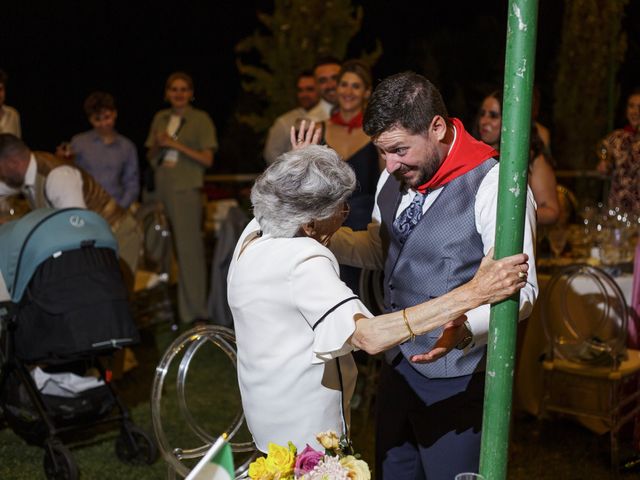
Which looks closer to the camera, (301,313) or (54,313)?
(301,313)

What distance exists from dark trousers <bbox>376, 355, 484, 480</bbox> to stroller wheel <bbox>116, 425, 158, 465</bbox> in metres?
1.94

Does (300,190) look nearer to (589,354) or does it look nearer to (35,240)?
(35,240)

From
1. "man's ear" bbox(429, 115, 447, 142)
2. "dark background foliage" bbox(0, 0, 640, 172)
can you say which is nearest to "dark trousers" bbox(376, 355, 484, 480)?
"man's ear" bbox(429, 115, 447, 142)

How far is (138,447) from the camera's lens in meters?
4.23

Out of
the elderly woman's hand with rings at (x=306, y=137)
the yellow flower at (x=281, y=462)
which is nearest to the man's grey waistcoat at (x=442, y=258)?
the elderly woman's hand with rings at (x=306, y=137)

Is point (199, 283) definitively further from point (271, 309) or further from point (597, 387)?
point (271, 309)

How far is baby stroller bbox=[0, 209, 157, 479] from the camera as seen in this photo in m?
3.98

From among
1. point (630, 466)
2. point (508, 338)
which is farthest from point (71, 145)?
point (508, 338)

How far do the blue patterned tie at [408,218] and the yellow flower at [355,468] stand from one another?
0.72 meters

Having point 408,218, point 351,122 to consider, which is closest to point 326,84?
point 351,122

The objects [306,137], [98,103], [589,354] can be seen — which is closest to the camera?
[306,137]

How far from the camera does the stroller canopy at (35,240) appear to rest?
4.00 metres

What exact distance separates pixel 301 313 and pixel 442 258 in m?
0.40

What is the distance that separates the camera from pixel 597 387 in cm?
429
